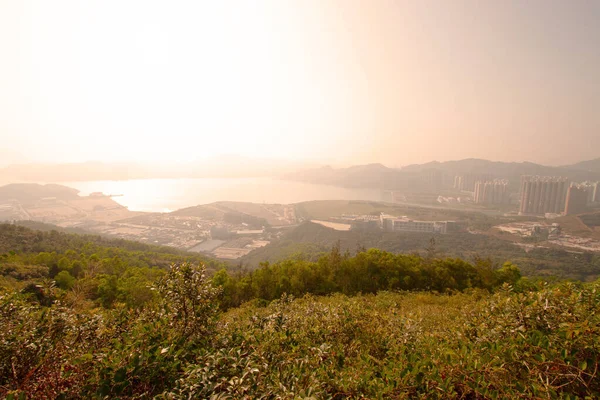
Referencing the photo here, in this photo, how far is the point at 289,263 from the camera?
47.0ft

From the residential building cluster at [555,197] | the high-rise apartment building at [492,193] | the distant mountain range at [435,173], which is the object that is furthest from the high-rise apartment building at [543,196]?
the distant mountain range at [435,173]

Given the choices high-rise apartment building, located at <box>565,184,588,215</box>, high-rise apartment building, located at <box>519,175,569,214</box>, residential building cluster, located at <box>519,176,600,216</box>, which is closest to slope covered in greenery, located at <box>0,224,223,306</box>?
high-rise apartment building, located at <box>565,184,588,215</box>

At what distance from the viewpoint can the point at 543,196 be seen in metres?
49.4

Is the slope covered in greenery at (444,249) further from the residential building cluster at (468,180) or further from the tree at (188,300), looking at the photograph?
the residential building cluster at (468,180)

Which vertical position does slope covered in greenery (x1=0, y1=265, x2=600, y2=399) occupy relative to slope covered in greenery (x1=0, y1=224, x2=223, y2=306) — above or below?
above

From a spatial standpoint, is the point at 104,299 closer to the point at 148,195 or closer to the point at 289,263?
the point at 289,263

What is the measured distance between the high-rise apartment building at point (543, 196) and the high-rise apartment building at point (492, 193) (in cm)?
948

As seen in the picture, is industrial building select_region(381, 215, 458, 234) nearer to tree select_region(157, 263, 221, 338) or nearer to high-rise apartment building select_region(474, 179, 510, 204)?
high-rise apartment building select_region(474, 179, 510, 204)

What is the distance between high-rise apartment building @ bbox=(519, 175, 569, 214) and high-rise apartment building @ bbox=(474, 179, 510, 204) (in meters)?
9.48

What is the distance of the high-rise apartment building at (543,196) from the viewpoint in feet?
158

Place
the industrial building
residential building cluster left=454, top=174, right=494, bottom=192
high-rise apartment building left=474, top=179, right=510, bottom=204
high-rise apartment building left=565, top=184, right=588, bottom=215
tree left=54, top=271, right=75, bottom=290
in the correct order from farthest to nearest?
residential building cluster left=454, top=174, right=494, bottom=192, high-rise apartment building left=474, top=179, right=510, bottom=204, high-rise apartment building left=565, top=184, right=588, bottom=215, the industrial building, tree left=54, top=271, right=75, bottom=290

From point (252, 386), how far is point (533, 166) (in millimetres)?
105509

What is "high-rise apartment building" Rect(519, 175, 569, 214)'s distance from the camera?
4812cm

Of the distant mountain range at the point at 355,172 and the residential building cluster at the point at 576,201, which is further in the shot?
the distant mountain range at the point at 355,172
